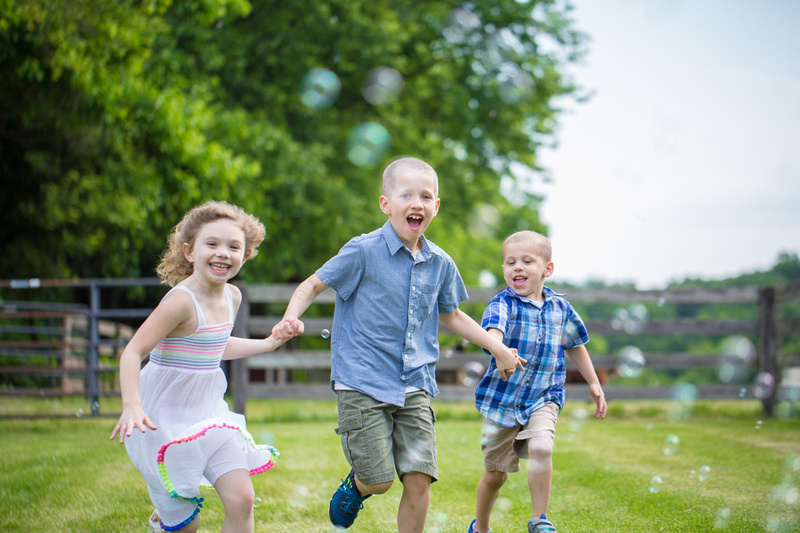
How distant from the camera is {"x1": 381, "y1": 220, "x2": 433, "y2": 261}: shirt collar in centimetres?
300

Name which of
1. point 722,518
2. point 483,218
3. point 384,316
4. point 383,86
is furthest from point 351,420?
point 483,218

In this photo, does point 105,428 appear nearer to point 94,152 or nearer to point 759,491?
point 94,152

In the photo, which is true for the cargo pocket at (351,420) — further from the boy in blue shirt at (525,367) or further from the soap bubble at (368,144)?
the soap bubble at (368,144)

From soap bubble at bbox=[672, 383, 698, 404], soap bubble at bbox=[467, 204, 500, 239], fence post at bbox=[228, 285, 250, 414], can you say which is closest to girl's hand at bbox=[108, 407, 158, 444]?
fence post at bbox=[228, 285, 250, 414]

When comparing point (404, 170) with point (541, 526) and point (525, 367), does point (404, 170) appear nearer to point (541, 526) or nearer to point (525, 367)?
point (525, 367)

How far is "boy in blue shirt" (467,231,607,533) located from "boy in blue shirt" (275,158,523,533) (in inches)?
11.0

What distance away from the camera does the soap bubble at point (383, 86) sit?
14953 millimetres

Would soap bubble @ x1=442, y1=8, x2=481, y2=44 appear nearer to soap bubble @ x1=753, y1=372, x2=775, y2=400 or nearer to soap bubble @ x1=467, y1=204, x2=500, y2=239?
soap bubble @ x1=467, y1=204, x2=500, y2=239

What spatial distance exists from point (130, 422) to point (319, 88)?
41.8ft

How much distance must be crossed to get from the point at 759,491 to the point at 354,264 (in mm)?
2721

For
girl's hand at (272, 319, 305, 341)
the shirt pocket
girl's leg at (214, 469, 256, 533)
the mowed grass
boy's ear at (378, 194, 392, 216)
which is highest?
boy's ear at (378, 194, 392, 216)

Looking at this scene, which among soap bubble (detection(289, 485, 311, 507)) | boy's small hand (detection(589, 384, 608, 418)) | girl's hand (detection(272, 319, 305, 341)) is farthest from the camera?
soap bubble (detection(289, 485, 311, 507))

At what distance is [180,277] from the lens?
3.03m

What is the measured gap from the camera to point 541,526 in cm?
291
